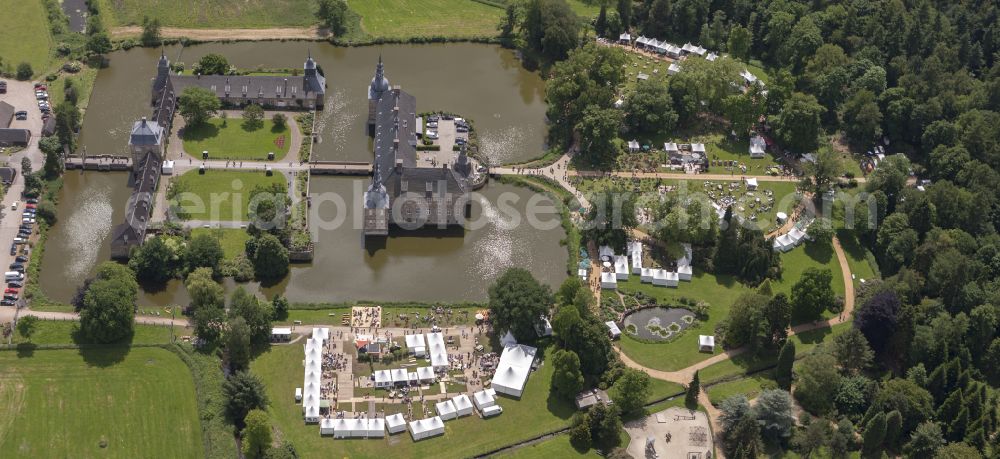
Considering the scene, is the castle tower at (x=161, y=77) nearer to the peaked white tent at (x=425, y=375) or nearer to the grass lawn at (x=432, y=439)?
the grass lawn at (x=432, y=439)

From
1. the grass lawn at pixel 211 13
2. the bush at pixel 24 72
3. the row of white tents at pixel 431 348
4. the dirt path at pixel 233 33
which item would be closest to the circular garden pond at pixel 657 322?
the row of white tents at pixel 431 348

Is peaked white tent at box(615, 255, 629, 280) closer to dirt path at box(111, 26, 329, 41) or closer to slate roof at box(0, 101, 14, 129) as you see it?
dirt path at box(111, 26, 329, 41)

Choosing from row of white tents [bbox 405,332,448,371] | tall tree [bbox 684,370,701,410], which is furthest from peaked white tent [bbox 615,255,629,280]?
row of white tents [bbox 405,332,448,371]

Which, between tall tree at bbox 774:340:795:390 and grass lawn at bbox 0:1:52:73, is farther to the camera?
grass lawn at bbox 0:1:52:73

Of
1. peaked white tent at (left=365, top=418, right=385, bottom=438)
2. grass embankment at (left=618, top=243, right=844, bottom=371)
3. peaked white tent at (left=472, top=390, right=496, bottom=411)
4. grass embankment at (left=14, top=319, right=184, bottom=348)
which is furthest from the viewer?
grass embankment at (left=618, top=243, right=844, bottom=371)

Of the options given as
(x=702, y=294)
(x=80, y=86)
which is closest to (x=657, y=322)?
(x=702, y=294)

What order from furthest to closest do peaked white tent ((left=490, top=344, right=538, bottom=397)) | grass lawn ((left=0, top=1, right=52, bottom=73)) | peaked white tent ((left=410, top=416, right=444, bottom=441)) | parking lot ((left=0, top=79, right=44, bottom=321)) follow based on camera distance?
grass lawn ((left=0, top=1, right=52, bottom=73)) → parking lot ((left=0, top=79, right=44, bottom=321)) → peaked white tent ((left=490, top=344, right=538, bottom=397)) → peaked white tent ((left=410, top=416, right=444, bottom=441))

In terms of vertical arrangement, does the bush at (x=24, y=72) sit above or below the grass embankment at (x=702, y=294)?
above
